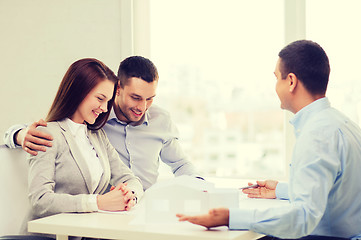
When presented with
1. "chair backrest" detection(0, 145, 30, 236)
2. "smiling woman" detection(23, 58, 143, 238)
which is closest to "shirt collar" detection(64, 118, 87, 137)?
"smiling woman" detection(23, 58, 143, 238)

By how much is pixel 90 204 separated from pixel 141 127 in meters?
0.89

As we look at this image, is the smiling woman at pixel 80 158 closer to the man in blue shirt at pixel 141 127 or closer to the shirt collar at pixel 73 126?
the shirt collar at pixel 73 126

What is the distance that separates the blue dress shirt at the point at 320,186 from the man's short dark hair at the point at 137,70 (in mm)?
987

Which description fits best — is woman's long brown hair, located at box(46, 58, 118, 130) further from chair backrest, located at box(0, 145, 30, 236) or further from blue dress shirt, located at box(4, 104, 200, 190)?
blue dress shirt, located at box(4, 104, 200, 190)

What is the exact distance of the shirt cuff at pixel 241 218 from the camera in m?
1.44

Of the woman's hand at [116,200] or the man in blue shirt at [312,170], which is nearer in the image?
the man in blue shirt at [312,170]

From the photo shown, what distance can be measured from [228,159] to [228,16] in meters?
0.85

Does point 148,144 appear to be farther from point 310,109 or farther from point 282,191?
point 310,109

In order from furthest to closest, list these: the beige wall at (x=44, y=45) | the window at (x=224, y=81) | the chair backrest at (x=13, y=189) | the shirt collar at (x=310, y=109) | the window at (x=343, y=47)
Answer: the beige wall at (x=44, y=45), the window at (x=224, y=81), the window at (x=343, y=47), the chair backrest at (x=13, y=189), the shirt collar at (x=310, y=109)

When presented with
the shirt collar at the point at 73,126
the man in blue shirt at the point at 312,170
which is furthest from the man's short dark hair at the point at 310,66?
the shirt collar at the point at 73,126

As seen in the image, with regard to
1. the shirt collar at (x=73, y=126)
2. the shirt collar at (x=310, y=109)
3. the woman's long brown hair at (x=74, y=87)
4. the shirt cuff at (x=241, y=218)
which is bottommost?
the shirt cuff at (x=241, y=218)

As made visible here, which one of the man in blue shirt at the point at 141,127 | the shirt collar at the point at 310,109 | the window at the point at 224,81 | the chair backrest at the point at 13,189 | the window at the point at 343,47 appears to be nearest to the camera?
the shirt collar at the point at 310,109

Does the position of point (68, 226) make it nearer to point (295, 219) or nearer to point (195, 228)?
point (195, 228)

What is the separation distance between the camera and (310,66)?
1.63 m
